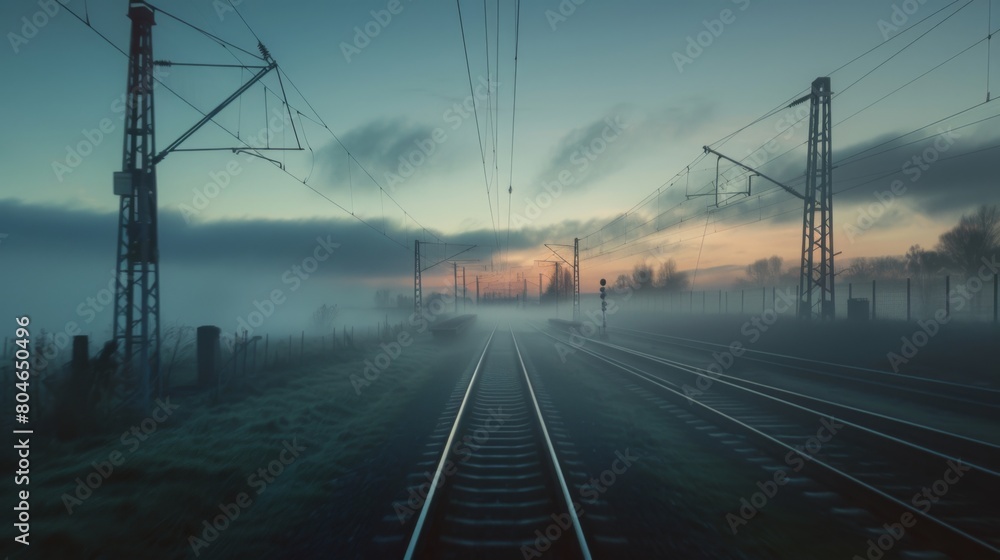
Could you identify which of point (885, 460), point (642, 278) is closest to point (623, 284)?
point (642, 278)

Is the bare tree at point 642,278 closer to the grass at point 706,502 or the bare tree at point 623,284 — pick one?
the bare tree at point 623,284

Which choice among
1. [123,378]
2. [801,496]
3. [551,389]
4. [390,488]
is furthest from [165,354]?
[801,496]

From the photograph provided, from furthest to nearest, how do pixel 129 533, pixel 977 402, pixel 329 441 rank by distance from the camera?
pixel 977 402, pixel 329 441, pixel 129 533

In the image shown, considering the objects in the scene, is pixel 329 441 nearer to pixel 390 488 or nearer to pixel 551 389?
pixel 390 488

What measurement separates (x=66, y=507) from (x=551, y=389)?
11372 mm

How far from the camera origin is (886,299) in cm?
3147

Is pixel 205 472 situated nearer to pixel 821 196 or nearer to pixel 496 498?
pixel 496 498

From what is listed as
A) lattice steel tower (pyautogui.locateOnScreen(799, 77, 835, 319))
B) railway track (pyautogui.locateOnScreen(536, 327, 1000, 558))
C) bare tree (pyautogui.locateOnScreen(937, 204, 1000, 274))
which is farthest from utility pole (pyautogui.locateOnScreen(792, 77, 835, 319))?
bare tree (pyautogui.locateOnScreen(937, 204, 1000, 274))

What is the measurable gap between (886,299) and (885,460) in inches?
1210

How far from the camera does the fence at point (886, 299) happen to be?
89.2ft

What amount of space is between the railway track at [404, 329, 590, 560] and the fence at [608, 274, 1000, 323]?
24.3 m

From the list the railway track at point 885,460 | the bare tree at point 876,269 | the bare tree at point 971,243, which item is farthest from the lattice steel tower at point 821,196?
the bare tree at point 876,269

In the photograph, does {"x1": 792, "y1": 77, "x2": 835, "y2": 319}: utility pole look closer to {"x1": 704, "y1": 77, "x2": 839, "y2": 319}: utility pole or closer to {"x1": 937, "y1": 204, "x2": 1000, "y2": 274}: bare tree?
{"x1": 704, "y1": 77, "x2": 839, "y2": 319}: utility pole

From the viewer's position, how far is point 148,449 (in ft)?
28.6
